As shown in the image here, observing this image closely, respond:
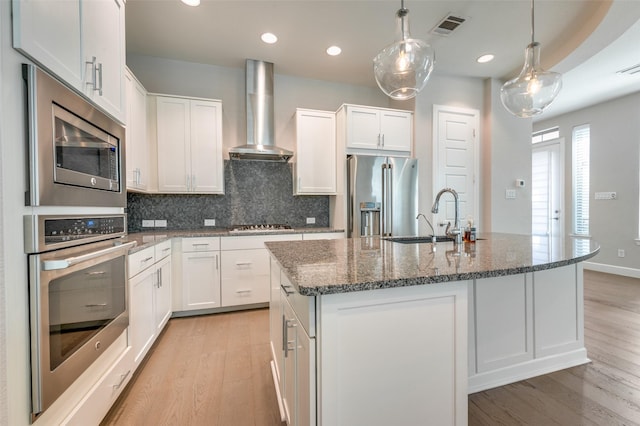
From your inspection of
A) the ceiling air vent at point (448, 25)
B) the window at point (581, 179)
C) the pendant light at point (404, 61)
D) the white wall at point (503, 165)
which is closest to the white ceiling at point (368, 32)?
the ceiling air vent at point (448, 25)

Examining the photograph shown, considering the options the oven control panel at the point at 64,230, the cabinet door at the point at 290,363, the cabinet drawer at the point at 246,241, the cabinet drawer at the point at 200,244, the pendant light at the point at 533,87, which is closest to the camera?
the oven control panel at the point at 64,230

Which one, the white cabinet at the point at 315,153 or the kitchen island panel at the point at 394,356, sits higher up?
the white cabinet at the point at 315,153

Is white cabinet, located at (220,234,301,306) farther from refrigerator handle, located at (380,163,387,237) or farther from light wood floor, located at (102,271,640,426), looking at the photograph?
refrigerator handle, located at (380,163,387,237)

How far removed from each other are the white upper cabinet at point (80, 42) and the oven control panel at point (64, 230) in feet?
1.91

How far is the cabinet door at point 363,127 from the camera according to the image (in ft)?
10.9

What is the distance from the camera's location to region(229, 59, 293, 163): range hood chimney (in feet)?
10.9

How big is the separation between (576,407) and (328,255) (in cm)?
165

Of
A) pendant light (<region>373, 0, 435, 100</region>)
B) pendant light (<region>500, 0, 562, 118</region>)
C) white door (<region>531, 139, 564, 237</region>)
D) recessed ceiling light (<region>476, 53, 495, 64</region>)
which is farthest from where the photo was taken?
white door (<region>531, 139, 564, 237</region>)

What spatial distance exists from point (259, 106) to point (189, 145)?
37.3 inches

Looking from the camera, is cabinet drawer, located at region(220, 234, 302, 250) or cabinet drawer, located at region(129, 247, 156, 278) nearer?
cabinet drawer, located at region(129, 247, 156, 278)

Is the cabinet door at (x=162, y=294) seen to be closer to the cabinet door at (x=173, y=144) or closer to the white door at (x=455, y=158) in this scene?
the cabinet door at (x=173, y=144)

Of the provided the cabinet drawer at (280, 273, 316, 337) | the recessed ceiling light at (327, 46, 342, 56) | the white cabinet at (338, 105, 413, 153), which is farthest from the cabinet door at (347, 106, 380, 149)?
the cabinet drawer at (280, 273, 316, 337)

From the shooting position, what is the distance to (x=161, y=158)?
299 centimetres

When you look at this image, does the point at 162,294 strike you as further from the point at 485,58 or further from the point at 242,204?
the point at 485,58
